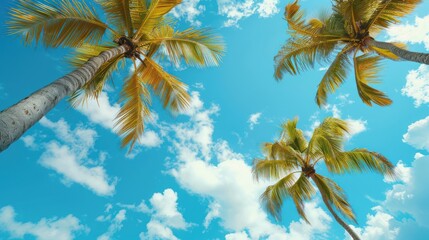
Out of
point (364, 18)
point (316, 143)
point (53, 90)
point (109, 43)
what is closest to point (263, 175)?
point (316, 143)

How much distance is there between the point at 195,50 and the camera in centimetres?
948

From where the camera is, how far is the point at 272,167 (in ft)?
44.0

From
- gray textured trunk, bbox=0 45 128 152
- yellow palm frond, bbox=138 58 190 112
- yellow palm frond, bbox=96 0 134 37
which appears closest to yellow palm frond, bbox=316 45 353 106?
yellow palm frond, bbox=138 58 190 112

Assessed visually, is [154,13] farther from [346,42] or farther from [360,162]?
[360,162]

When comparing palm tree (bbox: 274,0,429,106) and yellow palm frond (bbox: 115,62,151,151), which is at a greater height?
palm tree (bbox: 274,0,429,106)

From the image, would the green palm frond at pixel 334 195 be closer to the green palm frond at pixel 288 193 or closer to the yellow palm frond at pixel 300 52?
the green palm frond at pixel 288 193

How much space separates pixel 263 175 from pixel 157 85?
6295mm

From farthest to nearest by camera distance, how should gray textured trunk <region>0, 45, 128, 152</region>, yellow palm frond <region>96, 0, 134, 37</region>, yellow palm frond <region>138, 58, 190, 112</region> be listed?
1. yellow palm frond <region>138, 58, 190, 112</region>
2. yellow palm frond <region>96, 0, 134, 37</region>
3. gray textured trunk <region>0, 45, 128, 152</region>

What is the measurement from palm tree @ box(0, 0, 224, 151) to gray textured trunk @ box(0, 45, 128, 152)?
0.04 meters

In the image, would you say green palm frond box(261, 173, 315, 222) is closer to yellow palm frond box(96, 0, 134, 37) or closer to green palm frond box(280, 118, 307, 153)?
green palm frond box(280, 118, 307, 153)

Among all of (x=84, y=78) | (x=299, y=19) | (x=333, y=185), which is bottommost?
(x=84, y=78)

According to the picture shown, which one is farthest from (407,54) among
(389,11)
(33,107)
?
(33,107)

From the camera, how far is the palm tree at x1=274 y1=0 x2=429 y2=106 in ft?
28.7

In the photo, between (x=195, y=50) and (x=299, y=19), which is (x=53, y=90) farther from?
(x=299, y=19)
